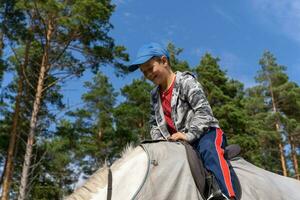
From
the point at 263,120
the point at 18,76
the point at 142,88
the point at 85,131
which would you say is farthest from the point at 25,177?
the point at 263,120

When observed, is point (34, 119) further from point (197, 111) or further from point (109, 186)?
point (109, 186)

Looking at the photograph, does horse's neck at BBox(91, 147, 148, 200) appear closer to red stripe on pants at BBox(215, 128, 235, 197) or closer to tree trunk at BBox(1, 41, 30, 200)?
red stripe on pants at BBox(215, 128, 235, 197)

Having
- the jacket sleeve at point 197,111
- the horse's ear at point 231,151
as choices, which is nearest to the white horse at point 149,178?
the jacket sleeve at point 197,111

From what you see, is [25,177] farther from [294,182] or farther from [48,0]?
[294,182]

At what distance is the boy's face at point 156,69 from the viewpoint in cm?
338

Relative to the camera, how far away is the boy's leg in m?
2.95

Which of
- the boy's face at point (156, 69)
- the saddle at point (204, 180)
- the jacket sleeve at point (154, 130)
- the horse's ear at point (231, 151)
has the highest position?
the boy's face at point (156, 69)

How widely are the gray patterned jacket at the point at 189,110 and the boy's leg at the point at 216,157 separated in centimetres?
7

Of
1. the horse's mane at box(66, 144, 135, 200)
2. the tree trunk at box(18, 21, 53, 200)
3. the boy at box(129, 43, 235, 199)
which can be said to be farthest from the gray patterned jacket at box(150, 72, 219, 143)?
the tree trunk at box(18, 21, 53, 200)

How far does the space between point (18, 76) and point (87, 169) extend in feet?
44.9

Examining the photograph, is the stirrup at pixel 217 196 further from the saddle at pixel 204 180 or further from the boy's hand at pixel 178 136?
the boy's hand at pixel 178 136

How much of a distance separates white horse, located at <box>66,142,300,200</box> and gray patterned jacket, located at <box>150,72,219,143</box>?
7.8 inches

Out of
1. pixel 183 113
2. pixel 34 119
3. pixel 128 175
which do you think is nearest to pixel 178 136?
pixel 183 113

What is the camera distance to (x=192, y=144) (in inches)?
129
